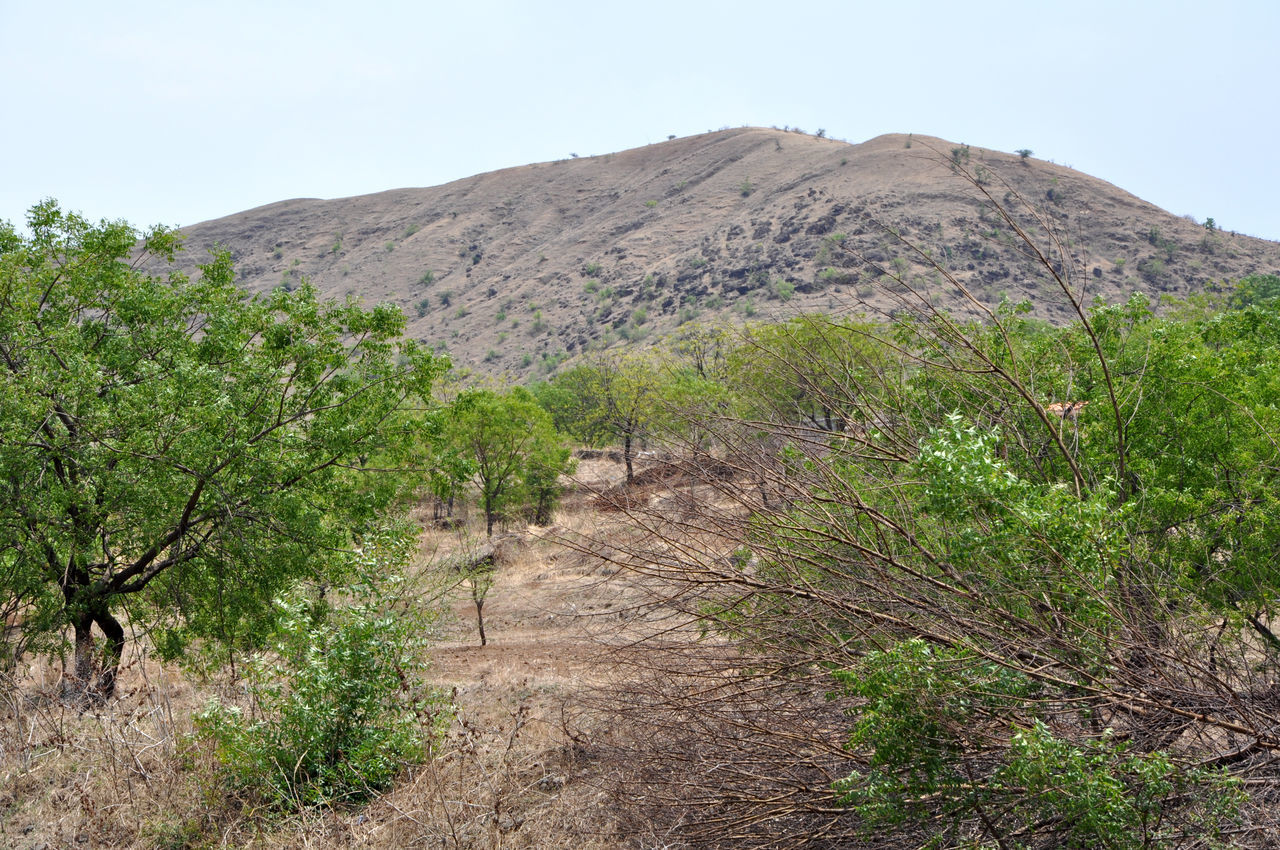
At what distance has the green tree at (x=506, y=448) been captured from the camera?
2802cm

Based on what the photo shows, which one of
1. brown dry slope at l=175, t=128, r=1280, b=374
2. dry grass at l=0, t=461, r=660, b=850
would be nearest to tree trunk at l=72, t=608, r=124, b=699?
dry grass at l=0, t=461, r=660, b=850

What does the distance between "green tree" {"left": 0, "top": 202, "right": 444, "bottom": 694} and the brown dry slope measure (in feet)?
98.9

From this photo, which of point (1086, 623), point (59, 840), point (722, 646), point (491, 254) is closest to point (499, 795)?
point (722, 646)

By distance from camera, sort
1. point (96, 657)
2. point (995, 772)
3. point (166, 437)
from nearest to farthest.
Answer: point (995, 772) < point (166, 437) < point (96, 657)

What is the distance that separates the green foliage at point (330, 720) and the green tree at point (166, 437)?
308cm

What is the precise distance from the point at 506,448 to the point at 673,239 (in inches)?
2130

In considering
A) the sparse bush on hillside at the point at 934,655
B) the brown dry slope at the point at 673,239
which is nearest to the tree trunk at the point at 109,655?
the sparse bush on hillside at the point at 934,655

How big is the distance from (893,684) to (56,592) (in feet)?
32.7

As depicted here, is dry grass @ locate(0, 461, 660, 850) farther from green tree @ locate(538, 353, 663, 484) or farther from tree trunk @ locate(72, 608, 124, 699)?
green tree @ locate(538, 353, 663, 484)

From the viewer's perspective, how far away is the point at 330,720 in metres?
6.80

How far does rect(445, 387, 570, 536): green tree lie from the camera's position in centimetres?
2802

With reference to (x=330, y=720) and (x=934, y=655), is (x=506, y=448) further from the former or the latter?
(x=934, y=655)

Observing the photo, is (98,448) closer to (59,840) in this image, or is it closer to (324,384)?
(324,384)

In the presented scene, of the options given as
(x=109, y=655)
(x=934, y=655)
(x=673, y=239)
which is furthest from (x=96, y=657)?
(x=673, y=239)
